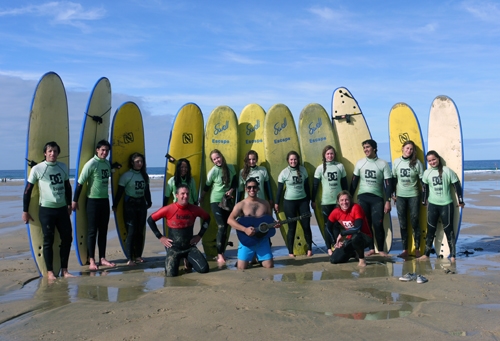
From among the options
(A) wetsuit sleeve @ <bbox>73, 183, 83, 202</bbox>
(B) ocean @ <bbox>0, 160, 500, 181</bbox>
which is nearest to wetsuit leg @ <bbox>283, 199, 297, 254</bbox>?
(A) wetsuit sleeve @ <bbox>73, 183, 83, 202</bbox>

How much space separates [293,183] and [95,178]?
2.32m

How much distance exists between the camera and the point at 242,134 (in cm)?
710

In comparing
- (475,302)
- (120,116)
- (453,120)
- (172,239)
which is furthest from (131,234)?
(453,120)

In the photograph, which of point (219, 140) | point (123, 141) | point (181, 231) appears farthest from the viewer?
point (219, 140)

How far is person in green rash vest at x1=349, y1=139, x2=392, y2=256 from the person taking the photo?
6.18 meters

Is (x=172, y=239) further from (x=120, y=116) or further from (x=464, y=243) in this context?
(x=464, y=243)

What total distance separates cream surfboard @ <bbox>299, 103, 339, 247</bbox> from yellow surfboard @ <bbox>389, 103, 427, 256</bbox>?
793mm

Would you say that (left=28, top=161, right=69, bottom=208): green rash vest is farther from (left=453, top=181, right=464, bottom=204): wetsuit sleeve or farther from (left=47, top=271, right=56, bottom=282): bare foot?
(left=453, top=181, right=464, bottom=204): wetsuit sleeve

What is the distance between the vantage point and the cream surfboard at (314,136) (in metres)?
6.90

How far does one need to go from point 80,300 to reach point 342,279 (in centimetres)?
239

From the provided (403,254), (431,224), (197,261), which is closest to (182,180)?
(197,261)

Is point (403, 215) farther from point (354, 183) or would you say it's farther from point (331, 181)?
point (331, 181)

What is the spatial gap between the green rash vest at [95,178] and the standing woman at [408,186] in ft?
11.4

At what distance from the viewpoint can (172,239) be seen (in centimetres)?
539
